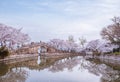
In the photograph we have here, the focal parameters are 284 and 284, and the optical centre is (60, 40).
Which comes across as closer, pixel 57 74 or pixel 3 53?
pixel 57 74

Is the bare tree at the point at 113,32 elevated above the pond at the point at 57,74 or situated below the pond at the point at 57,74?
above

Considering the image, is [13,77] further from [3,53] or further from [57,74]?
[3,53]

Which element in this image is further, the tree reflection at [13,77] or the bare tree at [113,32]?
the bare tree at [113,32]

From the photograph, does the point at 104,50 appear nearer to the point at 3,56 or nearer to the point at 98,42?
the point at 98,42

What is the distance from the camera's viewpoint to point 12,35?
52438mm

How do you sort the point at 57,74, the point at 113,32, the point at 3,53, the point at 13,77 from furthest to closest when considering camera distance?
the point at 113,32
the point at 3,53
the point at 57,74
the point at 13,77

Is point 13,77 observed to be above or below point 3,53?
below

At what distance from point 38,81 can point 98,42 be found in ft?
247

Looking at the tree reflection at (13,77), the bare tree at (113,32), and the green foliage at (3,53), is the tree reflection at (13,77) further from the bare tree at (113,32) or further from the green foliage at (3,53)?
the bare tree at (113,32)

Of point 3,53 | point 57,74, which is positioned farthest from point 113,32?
point 57,74

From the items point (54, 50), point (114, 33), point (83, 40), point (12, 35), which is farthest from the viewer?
point (83, 40)

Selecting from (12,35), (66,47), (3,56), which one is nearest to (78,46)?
(66,47)

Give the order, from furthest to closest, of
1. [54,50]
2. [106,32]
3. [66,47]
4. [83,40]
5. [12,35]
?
[83,40]
[66,47]
[54,50]
[106,32]
[12,35]

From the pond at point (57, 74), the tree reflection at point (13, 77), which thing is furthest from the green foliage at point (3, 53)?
the tree reflection at point (13, 77)
